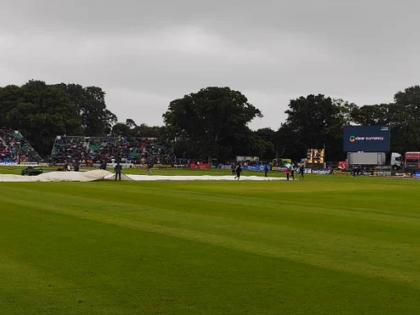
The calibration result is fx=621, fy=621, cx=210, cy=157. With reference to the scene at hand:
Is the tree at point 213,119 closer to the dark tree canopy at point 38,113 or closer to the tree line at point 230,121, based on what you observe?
the tree line at point 230,121

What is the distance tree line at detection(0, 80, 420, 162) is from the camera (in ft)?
422

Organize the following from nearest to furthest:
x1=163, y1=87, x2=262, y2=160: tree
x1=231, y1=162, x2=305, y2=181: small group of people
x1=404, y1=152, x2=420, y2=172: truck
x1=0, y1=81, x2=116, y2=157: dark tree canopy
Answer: x1=231, y1=162, x2=305, y2=181: small group of people < x1=404, y1=152, x2=420, y2=172: truck < x1=163, y1=87, x2=262, y2=160: tree < x1=0, y1=81, x2=116, y2=157: dark tree canopy

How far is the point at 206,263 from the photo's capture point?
35.9ft

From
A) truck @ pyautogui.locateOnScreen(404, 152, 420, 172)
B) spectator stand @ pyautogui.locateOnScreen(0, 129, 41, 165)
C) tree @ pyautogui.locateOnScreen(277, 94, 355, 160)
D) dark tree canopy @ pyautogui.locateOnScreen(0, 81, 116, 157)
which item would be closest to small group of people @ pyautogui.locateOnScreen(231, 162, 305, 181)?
truck @ pyautogui.locateOnScreen(404, 152, 420, 172)

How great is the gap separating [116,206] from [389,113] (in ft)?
419

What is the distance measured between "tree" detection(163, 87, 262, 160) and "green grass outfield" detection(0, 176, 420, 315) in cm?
10682

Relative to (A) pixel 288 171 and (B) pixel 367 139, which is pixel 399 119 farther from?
(A) pixel 288 171

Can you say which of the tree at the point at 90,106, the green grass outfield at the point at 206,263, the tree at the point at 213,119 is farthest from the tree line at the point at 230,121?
the green grass outfield at the point at 206,263

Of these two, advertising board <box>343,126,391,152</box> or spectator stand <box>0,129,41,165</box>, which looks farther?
spectator stand <box>0,129,41,165</box>

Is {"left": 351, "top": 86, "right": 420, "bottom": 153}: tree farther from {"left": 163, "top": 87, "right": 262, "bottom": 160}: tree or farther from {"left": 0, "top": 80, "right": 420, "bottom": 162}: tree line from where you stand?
{"left": 163, "top": 87, "right": 262, "bottom": 160}: tree

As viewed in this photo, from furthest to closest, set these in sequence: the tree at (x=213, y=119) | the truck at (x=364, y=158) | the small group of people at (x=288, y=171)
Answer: the tree at (x=213, y=119) < the truck at (x=364, y=158) < the small group of people at (x=288, y=171)

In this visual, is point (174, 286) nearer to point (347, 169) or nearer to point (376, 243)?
point (376, 243)

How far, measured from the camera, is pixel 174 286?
29.7 feet

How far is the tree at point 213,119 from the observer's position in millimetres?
126625
